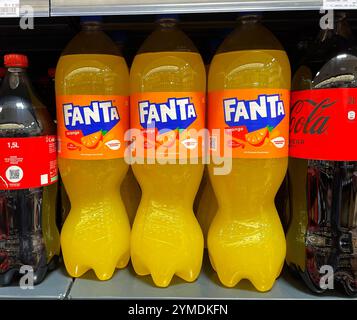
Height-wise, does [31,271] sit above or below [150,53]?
below

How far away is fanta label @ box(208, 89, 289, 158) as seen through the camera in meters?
0.93

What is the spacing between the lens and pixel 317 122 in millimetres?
926

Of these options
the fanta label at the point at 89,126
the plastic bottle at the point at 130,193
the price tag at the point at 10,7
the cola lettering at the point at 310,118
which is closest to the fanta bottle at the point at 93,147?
the fanta label at the point at 89,126

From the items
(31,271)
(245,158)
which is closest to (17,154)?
(31,271)

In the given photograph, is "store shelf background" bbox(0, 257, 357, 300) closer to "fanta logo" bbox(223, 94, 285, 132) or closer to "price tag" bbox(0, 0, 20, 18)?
"fanta logo" bbox(223, 94, 285, 132)

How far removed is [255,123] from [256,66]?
16 centimetres

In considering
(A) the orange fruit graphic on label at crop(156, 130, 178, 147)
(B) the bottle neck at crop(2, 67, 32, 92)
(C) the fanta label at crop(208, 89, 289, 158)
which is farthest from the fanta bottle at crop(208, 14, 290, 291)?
(B) the bottle neck at crop(2, 67, 32, 92)

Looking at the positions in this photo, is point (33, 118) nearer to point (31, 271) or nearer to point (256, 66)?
point (31, 271)

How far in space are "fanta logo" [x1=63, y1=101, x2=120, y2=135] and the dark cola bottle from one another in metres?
0.54

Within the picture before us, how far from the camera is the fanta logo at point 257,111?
0.93 meters

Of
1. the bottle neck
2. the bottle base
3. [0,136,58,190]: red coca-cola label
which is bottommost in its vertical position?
the bottle base

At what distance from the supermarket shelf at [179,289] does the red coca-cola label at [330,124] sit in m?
0.39

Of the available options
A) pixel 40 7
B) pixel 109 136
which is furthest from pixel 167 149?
pixel 40 7

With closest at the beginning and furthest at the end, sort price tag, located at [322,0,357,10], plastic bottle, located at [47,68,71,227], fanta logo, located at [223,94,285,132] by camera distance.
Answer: price tag, located at [322,0,357,10] < fanta logo, located at [223,94,285,132] < plastic bottle, located at [47,68,71,227]
